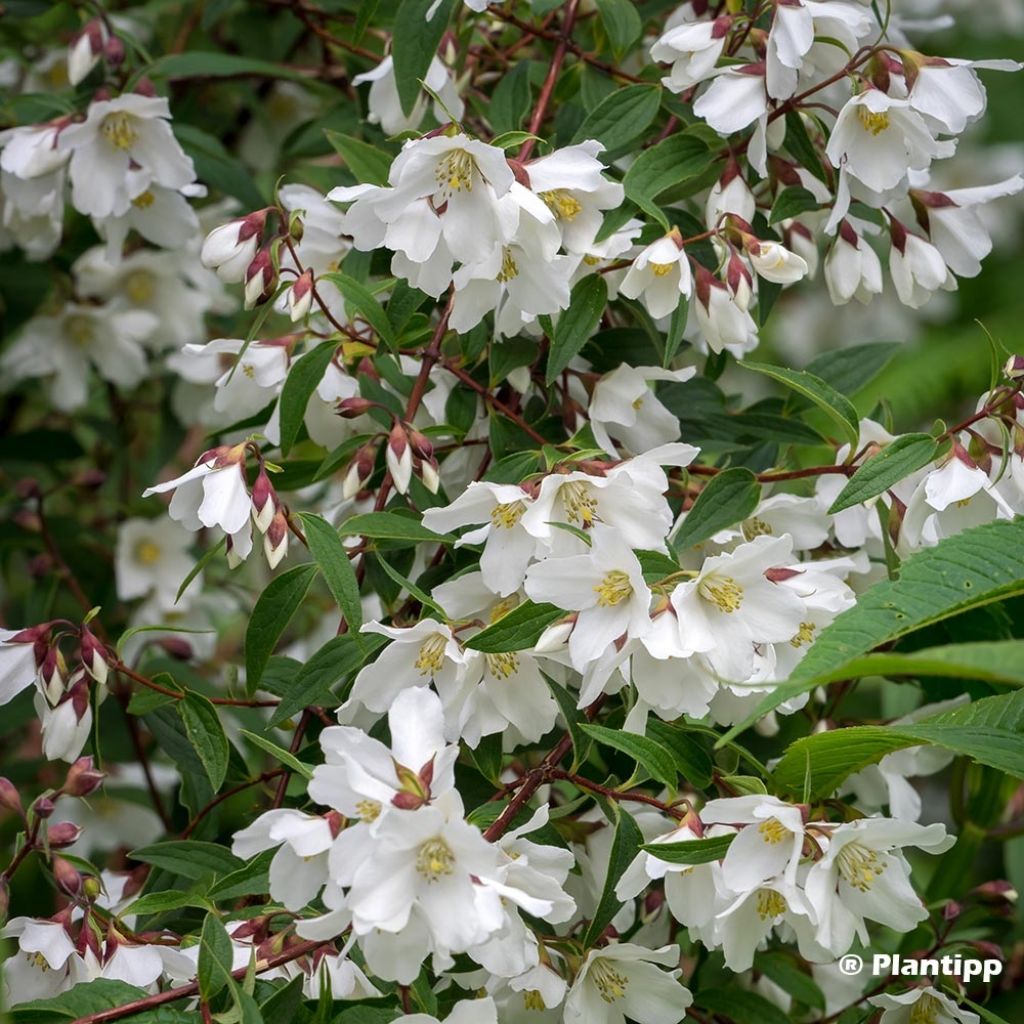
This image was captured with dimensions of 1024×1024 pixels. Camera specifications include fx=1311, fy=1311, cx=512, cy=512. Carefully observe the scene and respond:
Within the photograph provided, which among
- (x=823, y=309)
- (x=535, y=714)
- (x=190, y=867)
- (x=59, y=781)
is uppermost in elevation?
(x=535, y=714)

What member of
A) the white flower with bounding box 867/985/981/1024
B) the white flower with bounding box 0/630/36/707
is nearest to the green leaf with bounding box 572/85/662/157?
the white flower with bounding box 0/630/36/707

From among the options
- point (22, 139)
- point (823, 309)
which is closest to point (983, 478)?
point (22, 139)

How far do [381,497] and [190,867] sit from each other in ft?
1.15

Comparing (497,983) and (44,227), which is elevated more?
(44,227)

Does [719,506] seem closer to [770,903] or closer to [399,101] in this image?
[770,903]

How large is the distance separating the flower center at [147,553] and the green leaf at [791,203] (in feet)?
3.41

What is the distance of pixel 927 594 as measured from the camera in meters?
0.87

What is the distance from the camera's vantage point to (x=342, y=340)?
3.74 feet

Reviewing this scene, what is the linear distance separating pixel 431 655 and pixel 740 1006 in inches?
17.8

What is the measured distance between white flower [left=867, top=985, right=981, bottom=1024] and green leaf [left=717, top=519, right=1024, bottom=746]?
13.4 inches

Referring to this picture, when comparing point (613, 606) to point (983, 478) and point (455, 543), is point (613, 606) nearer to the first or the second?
point (455, 543)

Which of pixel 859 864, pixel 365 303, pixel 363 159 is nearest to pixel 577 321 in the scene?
pixel 365 303

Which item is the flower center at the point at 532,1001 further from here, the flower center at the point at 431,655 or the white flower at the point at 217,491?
the white flower at the point at 217,491

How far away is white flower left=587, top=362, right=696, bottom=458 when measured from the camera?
115cm
